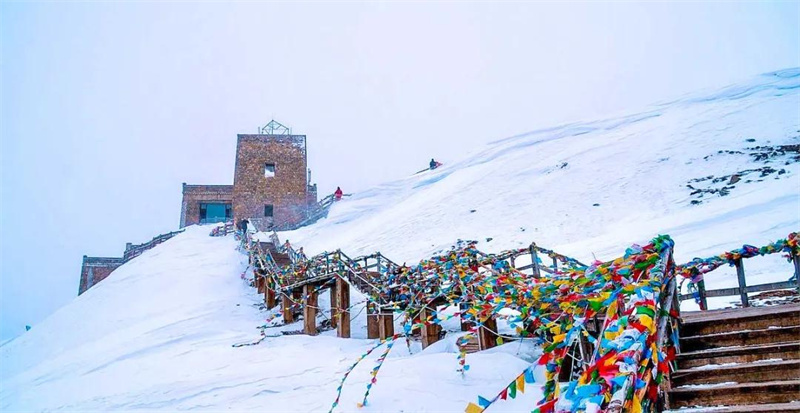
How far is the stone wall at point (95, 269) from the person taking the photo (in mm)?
36312

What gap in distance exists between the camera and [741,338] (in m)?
5.38

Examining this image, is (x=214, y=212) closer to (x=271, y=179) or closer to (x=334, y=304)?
(x=271, y=179)

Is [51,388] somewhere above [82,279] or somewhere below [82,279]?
below

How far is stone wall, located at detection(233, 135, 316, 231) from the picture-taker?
36656mm

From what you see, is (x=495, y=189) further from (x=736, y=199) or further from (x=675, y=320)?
(x=675, y=320)

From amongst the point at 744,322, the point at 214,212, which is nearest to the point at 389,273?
the point at 744,322

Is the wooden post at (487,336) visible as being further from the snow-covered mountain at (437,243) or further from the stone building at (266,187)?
the stone building at (266,187)

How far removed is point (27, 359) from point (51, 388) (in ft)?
19.5

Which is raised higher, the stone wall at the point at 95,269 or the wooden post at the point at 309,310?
the stone wall at the point at 95,269

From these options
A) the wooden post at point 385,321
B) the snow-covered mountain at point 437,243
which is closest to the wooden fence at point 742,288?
the snow-covered mountain at point 437,243

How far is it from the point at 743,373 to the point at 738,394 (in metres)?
0.40

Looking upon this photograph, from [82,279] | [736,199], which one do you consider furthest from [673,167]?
[82,279]

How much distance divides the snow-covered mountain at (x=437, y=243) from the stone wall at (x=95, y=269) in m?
8.68

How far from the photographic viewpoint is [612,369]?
241 centimetres
